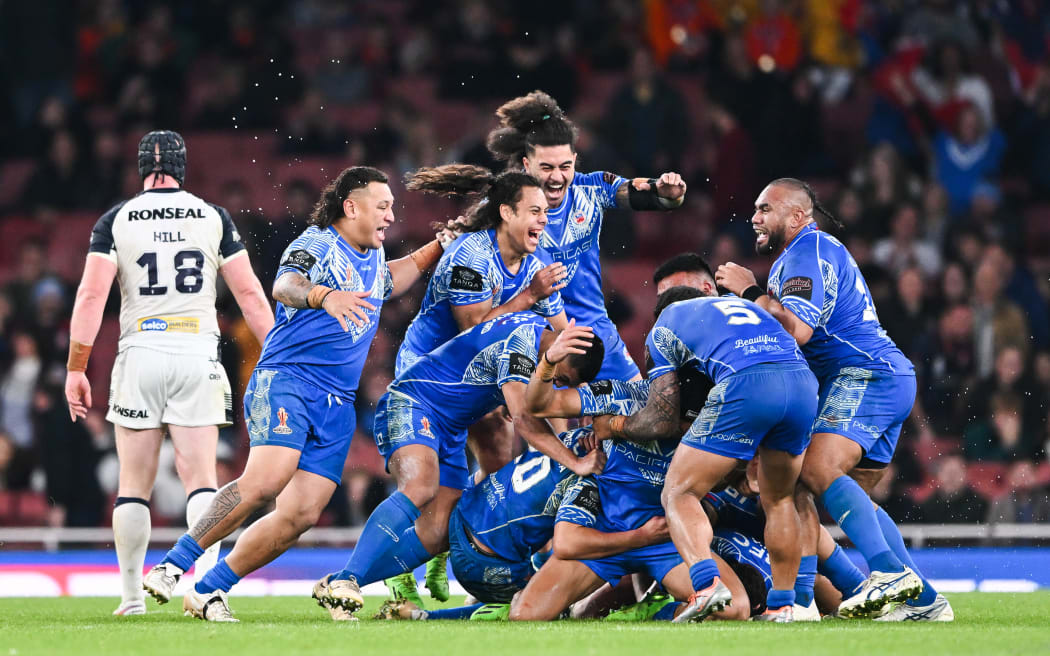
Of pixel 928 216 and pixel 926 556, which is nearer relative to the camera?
pixel 926 556

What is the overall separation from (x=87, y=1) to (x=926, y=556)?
12221mm

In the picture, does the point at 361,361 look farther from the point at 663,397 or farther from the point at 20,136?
the point at 20,136

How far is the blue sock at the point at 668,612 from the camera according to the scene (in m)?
6.99

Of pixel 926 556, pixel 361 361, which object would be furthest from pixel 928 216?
pixel 361 361

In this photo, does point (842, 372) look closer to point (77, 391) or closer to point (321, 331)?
point (321, 331)

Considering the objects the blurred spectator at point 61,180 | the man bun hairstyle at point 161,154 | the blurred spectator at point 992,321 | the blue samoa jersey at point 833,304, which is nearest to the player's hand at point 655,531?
the blue samoa jersey at point 833,304

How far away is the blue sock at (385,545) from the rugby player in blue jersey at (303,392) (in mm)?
315

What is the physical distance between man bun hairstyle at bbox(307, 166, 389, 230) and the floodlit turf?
80.8 inches

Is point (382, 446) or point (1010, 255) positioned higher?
point (1010, 255)

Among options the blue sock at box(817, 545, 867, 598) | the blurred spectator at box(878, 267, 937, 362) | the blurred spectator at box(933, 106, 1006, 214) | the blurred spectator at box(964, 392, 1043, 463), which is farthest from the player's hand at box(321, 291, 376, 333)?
the blurred spectator at box(933, 106, 1006, 214)

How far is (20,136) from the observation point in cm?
1631

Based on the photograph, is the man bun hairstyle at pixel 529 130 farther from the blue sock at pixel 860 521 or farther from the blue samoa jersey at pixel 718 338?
the blue sock at pixel 860 521

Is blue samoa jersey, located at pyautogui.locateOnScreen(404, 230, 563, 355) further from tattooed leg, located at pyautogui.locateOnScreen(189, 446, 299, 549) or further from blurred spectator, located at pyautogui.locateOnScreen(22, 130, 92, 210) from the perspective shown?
blurred spectator, located at pyautogui.locateOnScreen(22, 130, 92, 210)

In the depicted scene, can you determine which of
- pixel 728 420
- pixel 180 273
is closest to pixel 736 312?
pixel 728 420
